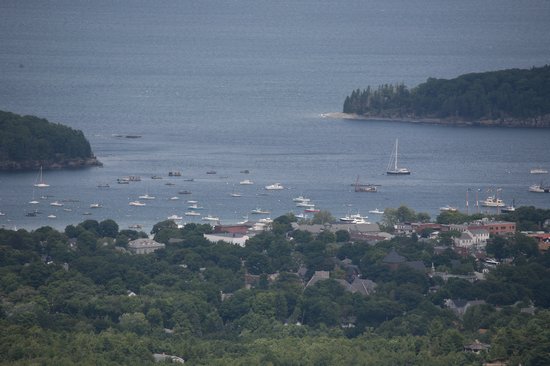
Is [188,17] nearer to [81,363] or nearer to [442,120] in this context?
[442,120]

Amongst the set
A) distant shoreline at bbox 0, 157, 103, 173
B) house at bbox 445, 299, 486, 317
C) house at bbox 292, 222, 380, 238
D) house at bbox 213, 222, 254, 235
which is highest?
distant shoreline at bbox 0, 157, 103, 173

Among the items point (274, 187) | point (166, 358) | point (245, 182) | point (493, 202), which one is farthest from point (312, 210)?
point (166, 358)

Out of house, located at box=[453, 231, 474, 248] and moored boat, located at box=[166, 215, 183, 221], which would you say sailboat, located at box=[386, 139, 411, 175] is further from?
house, located at box=[453, 231, 474, 248]

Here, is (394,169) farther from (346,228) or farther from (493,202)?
(346,228)

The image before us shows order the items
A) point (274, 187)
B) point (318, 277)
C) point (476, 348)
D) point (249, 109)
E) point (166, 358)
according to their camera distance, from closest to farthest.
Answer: point (166, 358), point (476, 348), point (318, 277), point (274, 187), point (249, 109)

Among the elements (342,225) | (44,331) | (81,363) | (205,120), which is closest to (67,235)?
(342,225)

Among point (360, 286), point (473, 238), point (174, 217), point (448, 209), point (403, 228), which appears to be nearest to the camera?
point (360, 286)

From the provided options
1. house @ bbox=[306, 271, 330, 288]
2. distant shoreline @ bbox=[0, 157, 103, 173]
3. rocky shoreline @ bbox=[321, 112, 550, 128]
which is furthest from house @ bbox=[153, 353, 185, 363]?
rocky shoreline @ bbox=[321, 112, 550, 128]
